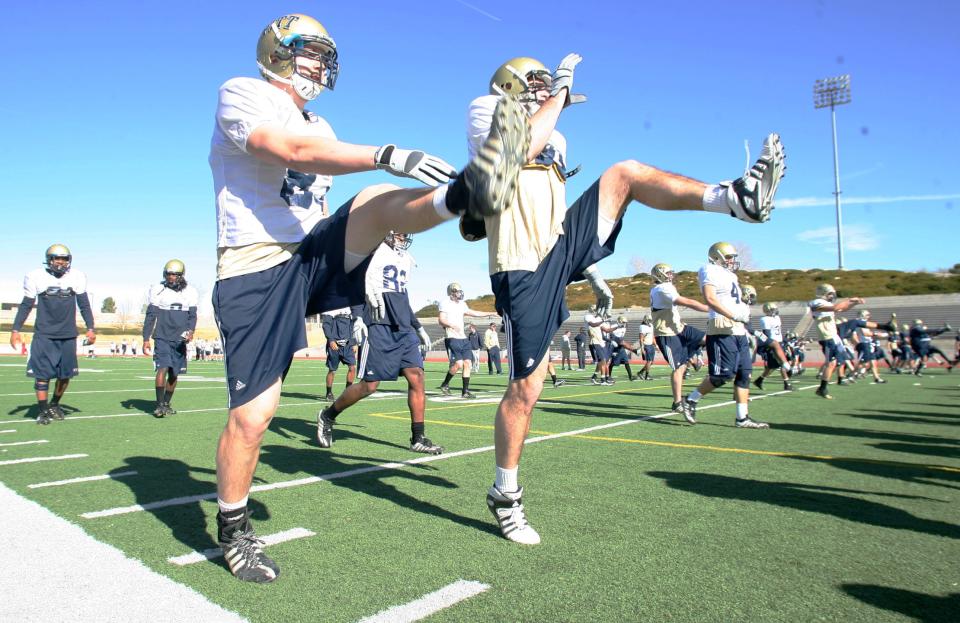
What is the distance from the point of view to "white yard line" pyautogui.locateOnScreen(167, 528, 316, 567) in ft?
8.87

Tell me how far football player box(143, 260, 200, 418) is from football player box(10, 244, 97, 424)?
93cm

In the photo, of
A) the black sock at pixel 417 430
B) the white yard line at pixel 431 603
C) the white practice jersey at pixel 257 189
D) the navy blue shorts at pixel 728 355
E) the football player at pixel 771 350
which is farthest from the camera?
the football player at pixel 771 350

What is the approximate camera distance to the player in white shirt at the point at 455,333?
1202 cm

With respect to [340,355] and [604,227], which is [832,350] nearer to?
[340,355]

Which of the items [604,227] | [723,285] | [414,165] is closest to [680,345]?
[723,285]

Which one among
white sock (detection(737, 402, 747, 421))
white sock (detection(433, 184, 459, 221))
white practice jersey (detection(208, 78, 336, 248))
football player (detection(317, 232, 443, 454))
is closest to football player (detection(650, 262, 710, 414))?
white sock (detection(737, 402, 747, 421))

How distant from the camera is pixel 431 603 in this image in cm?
222

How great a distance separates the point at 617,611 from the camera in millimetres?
2170

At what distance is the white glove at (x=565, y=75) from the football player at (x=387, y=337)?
137 inches

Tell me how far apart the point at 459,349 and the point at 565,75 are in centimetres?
953

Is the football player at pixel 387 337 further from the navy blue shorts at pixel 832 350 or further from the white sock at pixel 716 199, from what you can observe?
the navy blue shorts at pixel 832 350

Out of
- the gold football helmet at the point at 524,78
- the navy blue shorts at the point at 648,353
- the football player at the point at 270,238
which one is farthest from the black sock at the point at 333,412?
the navy blue shorts at the point at 648,353

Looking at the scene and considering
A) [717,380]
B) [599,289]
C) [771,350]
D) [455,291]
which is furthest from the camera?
[771,350]

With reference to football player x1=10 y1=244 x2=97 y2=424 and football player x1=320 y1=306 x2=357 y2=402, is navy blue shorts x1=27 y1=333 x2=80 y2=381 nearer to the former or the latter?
football player x1=10 y1=244 x2=97 y2=424
